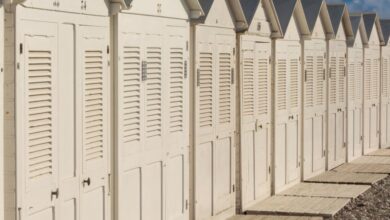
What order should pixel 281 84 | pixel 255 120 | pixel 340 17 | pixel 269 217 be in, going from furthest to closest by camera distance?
pixel 340 17 → pixel 281 84 → pixel 255 120 → pixel 269 217

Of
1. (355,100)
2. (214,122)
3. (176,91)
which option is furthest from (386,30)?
(176,91)

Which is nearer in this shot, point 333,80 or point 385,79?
point 333,80

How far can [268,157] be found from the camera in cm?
1326

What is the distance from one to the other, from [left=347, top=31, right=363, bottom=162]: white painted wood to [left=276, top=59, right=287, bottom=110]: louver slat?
4.52 metres

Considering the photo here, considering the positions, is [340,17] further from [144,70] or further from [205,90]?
[144,70]

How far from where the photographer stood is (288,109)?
1423 centimetres

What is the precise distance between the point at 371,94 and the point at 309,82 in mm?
5138

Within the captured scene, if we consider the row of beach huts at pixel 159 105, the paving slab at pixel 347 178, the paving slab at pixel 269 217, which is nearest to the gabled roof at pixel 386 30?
the row of beach huts at pixel 159 105

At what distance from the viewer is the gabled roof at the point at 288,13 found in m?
13.9

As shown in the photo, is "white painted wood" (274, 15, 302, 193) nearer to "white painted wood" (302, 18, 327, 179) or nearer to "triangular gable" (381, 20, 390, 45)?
"white painted wood" (302, 18, 327, 179)

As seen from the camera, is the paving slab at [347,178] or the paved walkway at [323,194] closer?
the paved walkway at [323,194]

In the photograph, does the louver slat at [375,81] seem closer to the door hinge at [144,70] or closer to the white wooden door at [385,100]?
the white wooden door at [385,100]

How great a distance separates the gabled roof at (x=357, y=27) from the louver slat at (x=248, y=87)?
628 centimetres

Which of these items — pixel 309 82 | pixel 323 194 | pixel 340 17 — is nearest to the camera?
pixel 323 194
